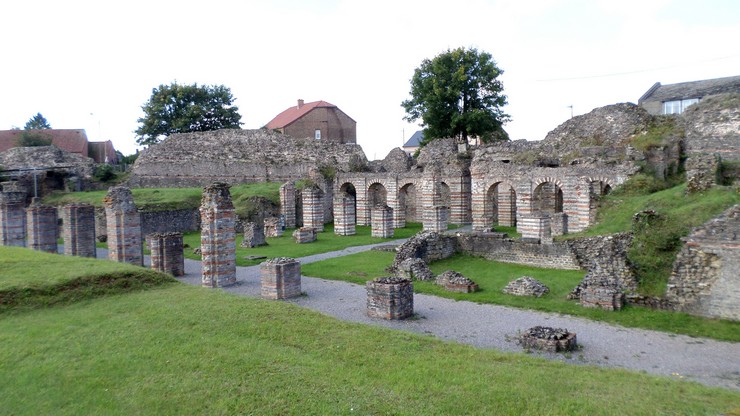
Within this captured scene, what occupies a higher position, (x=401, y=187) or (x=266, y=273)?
(x=401, y=187)

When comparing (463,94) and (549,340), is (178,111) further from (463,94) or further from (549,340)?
(549,340)

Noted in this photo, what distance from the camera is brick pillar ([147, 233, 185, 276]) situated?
16281 mm

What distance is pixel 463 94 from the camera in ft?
123

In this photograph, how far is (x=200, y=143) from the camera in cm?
3931

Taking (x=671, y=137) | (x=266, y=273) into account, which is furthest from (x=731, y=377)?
(x=671, y=137)

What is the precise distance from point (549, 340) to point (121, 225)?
13674 millimetres

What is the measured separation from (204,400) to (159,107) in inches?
1835

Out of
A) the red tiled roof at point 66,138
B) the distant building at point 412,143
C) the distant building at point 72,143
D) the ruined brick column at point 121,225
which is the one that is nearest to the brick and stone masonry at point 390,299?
the ruined brick column at point 121,225

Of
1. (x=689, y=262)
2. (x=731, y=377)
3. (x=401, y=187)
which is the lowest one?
(x=731, y=377)

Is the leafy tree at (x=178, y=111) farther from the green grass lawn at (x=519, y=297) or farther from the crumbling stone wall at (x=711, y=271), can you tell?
the crumbling stone wall at (x=711, y=271)

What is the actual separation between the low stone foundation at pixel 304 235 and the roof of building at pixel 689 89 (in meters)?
26.3

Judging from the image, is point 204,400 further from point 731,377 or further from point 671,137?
point 671,137

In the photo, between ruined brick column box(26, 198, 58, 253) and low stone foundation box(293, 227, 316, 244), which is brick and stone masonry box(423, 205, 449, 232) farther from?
ruined brick column box(26, 198, 58, 253)

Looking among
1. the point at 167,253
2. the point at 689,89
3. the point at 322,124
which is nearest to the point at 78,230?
the point at 167,253
